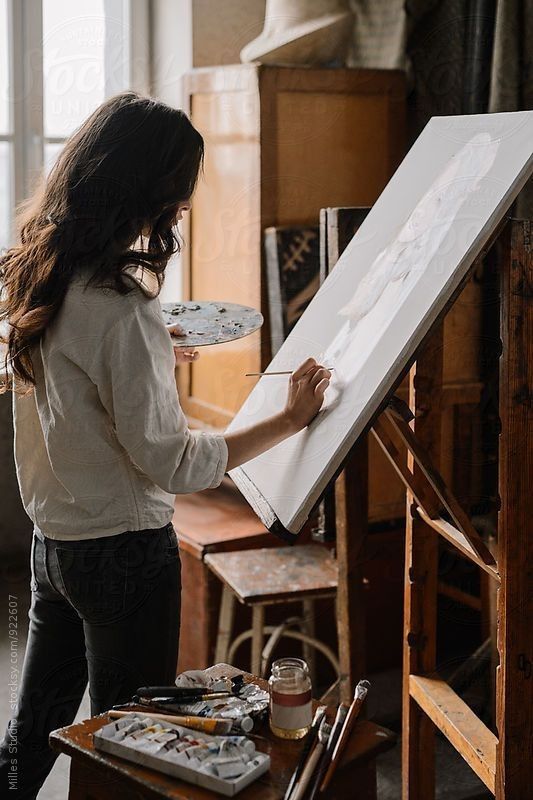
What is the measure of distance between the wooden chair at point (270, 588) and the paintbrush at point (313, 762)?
98 centimetres

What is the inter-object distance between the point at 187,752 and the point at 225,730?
8 centimetres

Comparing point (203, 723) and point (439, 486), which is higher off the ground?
point (439, 486)

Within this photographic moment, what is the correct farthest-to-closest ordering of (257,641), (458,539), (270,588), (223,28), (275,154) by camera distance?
(223,28)
(275,154)
(257,641)
(270,588)
(458,539)

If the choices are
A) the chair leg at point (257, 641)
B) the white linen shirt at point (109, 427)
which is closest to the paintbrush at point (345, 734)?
the white linen shirt at point (109, 427)

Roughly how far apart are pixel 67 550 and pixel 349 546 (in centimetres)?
76

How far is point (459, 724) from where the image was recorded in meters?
1.61

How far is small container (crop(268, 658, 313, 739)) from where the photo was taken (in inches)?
51.7

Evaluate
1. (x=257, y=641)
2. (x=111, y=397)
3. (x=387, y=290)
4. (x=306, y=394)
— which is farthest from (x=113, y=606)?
(x=257, y=641)

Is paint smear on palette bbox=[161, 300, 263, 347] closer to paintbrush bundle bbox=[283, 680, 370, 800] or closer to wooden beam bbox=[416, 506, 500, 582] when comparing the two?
wooden beam bbox=[416, 506, 500, 582]

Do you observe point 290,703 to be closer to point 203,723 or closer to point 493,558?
point 203,723

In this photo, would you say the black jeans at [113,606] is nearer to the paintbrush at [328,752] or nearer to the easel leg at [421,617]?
the paintbrush at [328,752]

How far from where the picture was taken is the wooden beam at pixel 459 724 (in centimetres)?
152

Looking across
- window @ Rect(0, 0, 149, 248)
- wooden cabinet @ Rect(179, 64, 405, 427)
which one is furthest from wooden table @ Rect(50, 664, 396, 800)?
window @ Rect(0, 0, 149, 248)

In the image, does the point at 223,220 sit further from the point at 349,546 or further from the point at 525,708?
the point at 525,708
